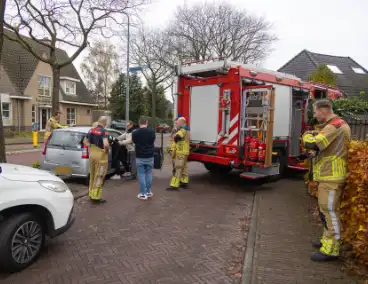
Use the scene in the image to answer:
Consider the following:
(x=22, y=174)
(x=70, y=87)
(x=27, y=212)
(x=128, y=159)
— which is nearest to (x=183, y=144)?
(x=128, y=159)

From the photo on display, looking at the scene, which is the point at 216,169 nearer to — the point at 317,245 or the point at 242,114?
the point at 242,114

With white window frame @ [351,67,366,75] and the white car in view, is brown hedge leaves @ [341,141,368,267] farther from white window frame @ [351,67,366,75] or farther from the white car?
white window frame @ [351,67,366,75]

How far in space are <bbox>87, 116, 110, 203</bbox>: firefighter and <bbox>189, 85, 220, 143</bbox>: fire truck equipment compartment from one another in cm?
247

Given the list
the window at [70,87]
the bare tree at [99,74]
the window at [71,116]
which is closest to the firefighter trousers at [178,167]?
the window at [71,116]

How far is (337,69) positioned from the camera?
79.6 ft

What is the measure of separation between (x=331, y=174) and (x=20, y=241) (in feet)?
11.5

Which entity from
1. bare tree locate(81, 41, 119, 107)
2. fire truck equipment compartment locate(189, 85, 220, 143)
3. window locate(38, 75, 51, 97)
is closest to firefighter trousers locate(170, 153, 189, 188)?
fire truck equipment compartment locate(189, 85, 220, 143)

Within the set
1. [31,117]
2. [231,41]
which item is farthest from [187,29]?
[31,117]

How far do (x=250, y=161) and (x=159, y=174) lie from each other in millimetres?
3221

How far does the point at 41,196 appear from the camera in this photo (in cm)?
345

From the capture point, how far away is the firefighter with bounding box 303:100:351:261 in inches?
140

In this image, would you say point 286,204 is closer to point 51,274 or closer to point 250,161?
point 250,161

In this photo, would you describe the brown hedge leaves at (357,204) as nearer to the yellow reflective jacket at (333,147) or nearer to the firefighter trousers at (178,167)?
the yellow reflective jacket at (333,147)

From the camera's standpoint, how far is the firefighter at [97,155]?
19.0 feet
